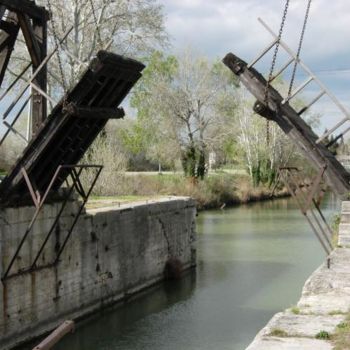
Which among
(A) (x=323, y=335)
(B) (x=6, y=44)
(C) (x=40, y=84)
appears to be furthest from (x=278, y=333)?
(B) (x=6, y=44)

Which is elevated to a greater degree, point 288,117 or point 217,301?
point 288,117

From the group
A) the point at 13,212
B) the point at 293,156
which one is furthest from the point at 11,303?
the point at 293,156

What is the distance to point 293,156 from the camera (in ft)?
135

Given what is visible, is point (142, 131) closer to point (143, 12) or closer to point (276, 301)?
point (143, 12)

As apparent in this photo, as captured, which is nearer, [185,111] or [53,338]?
[53,338]

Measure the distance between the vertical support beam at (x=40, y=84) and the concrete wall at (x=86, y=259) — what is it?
1509 millimetres

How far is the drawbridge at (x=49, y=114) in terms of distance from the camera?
9789 millimetres

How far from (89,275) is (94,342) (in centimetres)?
174

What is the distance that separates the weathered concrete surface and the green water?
5.14 meters

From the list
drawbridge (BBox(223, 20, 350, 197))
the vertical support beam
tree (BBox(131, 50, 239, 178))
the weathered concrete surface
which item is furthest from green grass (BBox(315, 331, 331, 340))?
tree (BBox(131, 50, 239, 178))

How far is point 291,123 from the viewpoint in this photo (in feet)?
31.3

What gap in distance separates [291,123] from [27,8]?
4709mm

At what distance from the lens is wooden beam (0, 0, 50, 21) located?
399 inches

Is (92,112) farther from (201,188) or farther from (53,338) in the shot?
(201,188)
